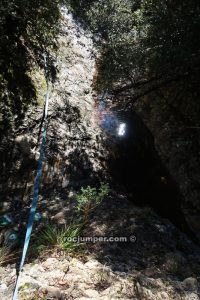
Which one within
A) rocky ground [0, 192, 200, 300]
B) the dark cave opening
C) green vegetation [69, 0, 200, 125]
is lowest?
rocky ground [0, 192, 200, 300]

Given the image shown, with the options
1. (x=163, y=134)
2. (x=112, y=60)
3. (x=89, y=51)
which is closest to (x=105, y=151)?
(x=163, y=134)

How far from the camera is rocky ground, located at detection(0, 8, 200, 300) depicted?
3328 mm

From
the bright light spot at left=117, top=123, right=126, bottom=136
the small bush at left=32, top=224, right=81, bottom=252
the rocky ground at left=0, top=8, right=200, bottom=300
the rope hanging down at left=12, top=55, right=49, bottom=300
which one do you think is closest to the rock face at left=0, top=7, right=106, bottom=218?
the rocky ground at left=0, top=8, right=200, bottom=300

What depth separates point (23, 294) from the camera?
3.11m

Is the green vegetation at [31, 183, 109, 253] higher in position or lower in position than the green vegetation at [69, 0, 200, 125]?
lower

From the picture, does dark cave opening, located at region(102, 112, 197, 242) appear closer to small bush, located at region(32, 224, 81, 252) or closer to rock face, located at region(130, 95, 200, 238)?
rock face, located at region(130, 95, 200, 238)

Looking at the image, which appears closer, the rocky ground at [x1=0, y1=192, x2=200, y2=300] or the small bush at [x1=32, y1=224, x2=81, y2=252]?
the rocky ground at [x1=0, y1=192, x2=200, y2=300]

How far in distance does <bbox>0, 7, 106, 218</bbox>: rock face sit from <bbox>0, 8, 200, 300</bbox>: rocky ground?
17 millimetres

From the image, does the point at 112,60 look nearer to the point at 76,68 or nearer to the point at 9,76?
the point at 76,68

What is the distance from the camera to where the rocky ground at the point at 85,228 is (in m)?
3.33

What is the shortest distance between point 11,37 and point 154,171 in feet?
14.2

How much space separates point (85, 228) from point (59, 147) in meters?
2.04

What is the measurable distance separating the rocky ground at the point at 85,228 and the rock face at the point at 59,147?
2cm

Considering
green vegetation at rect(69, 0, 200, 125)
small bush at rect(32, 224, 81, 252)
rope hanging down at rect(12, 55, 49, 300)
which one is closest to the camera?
rope hanging down at rect(12, 55, 49, 300)
